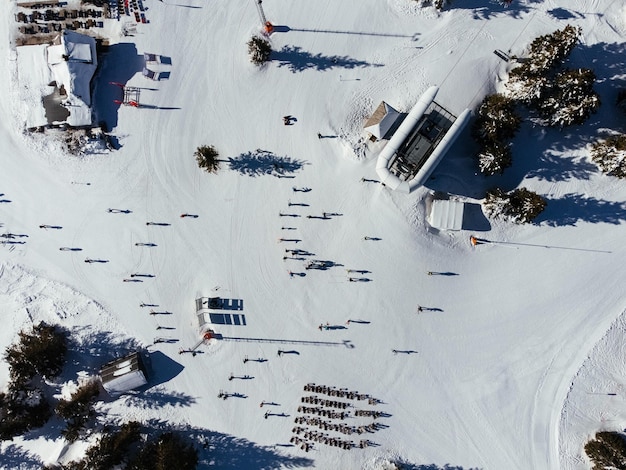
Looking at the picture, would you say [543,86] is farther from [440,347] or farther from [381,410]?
[381,410]

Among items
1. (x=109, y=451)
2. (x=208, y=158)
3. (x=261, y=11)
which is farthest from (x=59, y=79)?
(x=109, y=451)

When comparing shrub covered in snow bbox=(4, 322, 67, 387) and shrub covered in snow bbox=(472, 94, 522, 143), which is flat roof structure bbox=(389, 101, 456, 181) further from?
shrub covered in snow bbox=(4, 322, 67, 387)

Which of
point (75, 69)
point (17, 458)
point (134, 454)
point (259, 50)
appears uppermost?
point (259, 50)

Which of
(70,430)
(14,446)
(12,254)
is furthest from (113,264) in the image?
(14,446)

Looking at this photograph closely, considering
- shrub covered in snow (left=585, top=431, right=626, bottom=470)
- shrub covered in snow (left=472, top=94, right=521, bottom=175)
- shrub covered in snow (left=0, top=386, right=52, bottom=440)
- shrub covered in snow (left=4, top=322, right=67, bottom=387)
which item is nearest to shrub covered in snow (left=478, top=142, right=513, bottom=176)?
shrub covered in snow (left=472, top=94, right=521, bottom=175)

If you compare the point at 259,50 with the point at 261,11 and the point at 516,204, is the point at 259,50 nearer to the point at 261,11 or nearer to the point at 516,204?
the point at 261,11

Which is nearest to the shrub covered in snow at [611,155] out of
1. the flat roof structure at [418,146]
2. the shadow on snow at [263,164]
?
the flat roof structure at [418,146]
